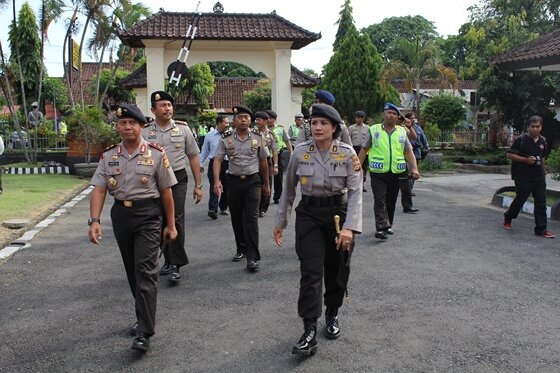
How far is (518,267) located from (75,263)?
5150mm

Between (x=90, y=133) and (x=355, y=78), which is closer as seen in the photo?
(x=90, y=133)

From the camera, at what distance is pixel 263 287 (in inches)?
236

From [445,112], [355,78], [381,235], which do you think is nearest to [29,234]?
[381,235]

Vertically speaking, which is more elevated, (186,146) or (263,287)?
(186,146)

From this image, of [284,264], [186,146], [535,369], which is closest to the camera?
[535,369]

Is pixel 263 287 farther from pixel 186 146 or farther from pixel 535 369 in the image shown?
pixel 535 369

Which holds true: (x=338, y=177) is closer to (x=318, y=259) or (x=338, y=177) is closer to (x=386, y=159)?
(x=318, y=259)

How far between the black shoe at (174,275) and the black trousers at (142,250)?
59.1 inches

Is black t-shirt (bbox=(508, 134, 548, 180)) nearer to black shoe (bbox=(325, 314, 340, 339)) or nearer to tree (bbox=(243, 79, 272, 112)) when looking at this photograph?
black shoe (bbox=(325, 314, 340, 339))

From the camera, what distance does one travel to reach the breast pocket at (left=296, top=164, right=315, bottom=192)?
4.51 m

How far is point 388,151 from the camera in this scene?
8.16 metres

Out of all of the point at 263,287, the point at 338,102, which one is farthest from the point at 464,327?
the point at 338,102

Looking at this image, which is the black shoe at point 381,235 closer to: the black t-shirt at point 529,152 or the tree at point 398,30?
the black t-shirt at point 529,152

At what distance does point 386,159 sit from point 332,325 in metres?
3.93
